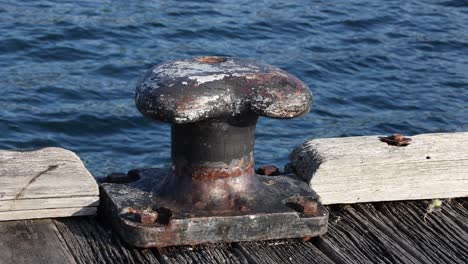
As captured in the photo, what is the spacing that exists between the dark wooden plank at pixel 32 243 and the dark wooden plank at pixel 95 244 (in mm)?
34

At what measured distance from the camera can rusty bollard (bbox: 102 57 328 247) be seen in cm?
371

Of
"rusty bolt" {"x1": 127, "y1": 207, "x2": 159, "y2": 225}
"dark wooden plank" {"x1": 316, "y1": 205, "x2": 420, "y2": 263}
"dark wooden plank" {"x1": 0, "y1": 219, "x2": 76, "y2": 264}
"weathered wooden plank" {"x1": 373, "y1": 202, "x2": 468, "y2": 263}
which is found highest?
"rusty bolt" {"x1": 127, "y1": 207, "x2": 159, "y2": 225}

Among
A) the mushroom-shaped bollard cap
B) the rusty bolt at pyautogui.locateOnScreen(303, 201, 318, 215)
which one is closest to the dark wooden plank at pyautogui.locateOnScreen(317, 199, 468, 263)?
the rusty bolt at pyautogui.locateOnScreen(303, 201, 318, 215)

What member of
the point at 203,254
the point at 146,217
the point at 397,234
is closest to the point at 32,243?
the point at 146,217

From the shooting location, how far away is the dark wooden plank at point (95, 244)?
3.70 m

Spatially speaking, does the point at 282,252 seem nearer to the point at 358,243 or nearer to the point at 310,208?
the point at 310,208

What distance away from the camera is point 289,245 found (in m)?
3.88

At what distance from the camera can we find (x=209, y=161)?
3881 mm

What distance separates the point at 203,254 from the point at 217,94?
21.8 inches

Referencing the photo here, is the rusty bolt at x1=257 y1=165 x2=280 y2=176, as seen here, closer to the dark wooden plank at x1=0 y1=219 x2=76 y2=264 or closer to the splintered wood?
the splintered wood

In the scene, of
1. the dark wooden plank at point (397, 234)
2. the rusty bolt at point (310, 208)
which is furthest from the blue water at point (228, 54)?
the rusty bolt at point (310, 208)

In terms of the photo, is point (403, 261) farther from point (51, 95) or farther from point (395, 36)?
point (395, 36)

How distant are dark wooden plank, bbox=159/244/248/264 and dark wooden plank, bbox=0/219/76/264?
33cm

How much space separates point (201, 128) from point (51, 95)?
250 inches
